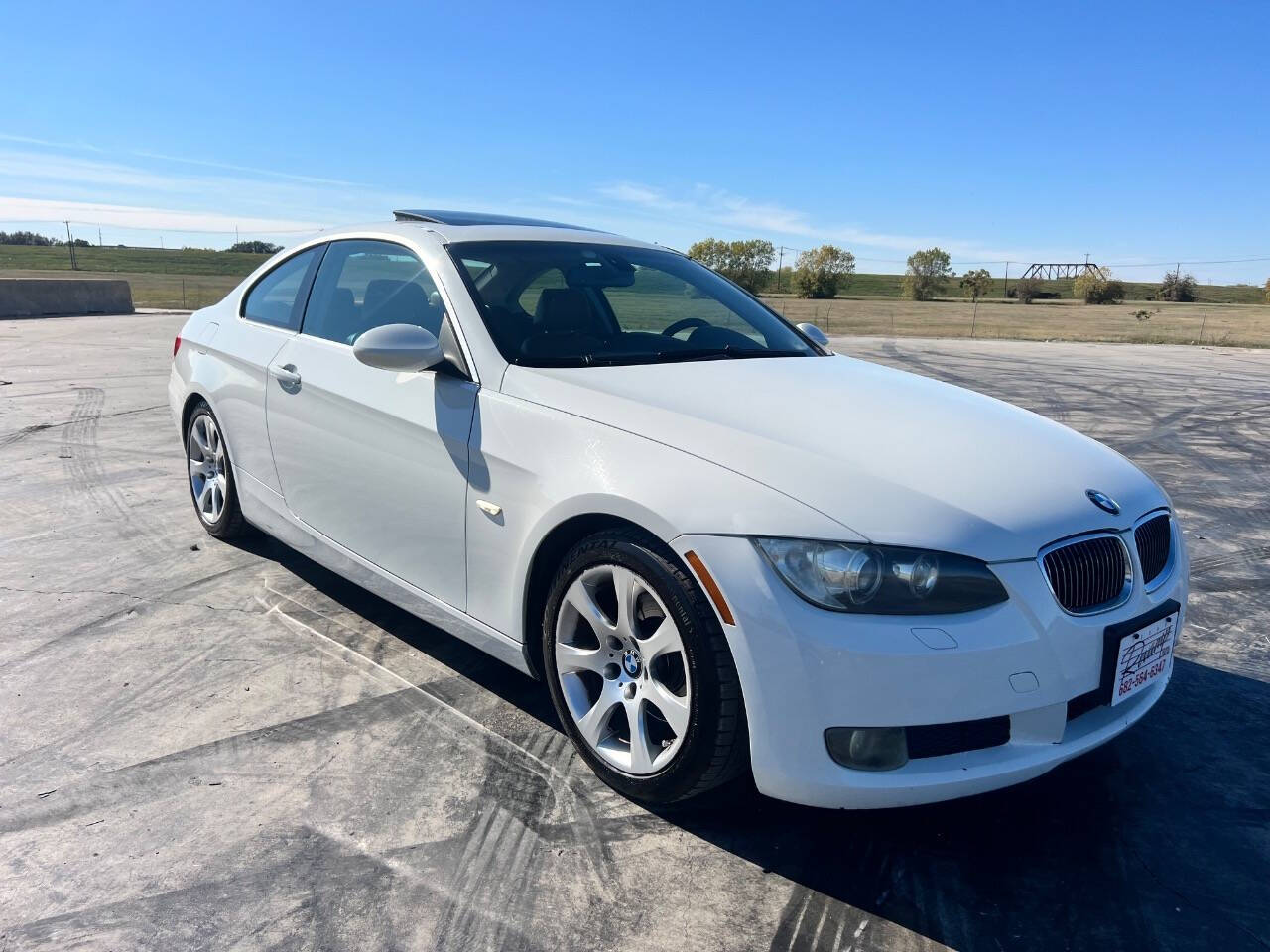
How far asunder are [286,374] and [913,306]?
66403mm

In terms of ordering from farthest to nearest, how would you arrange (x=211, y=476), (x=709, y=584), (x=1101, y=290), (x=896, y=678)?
(x=1101, y=290), (x=211, y=476), (x=709, y=584), (x=896, y=678)

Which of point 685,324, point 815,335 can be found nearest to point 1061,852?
point 685,324

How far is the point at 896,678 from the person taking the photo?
218cm

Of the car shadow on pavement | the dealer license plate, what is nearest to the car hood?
the dealer license plate

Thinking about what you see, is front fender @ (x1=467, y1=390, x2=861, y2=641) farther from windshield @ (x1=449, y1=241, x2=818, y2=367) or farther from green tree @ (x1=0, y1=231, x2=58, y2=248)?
green tree @ (x1=0, y1=231, x2=58, y2=248)

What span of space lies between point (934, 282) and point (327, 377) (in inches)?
3867

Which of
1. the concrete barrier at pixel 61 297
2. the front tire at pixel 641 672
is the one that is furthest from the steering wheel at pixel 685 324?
the concrete barrier at pixel 61 297

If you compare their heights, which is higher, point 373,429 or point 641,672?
point 373,429

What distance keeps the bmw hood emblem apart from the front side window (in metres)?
2.13

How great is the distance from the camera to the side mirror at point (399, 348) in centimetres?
308

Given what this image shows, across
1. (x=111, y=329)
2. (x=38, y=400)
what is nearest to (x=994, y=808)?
(x=38, y=400)

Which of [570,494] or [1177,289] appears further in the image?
[1177,289]

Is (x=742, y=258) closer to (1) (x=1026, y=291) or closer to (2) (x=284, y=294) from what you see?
(1) (x=1026, y=291)

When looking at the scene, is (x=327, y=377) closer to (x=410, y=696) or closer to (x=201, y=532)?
(x=410, y=696)
